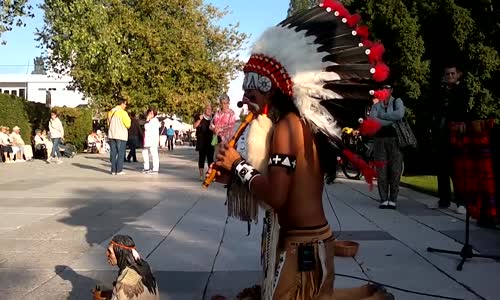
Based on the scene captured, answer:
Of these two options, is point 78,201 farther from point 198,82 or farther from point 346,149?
point 198,82

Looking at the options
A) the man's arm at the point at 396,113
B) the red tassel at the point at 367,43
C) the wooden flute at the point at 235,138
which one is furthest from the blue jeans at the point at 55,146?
the red tassel at the point at 367,43

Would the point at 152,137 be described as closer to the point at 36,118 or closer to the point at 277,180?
the point at 36,118

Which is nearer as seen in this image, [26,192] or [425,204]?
[425,204]

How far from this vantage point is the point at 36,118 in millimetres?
27844

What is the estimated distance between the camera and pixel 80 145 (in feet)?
105

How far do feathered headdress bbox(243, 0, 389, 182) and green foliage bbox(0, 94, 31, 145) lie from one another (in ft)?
76.1

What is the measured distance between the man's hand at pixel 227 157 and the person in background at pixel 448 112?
12.3 ft

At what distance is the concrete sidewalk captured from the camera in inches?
209

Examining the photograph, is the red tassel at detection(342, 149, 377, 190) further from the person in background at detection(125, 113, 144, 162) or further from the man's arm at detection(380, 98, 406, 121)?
the person in background at detection(125, 113, 144, 162)

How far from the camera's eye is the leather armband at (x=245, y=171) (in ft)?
9.83

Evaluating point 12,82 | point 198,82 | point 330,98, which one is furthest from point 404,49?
point 12,82

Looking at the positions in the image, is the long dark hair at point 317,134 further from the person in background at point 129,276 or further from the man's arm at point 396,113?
the man's arm at point 396,113

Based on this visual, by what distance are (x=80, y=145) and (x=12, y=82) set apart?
136 feet

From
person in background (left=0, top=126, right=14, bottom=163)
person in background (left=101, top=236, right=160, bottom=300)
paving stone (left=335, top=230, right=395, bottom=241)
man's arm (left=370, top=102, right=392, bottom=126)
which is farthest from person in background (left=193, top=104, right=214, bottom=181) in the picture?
person in background (left=0, top=126, right=14, bottom=163)
